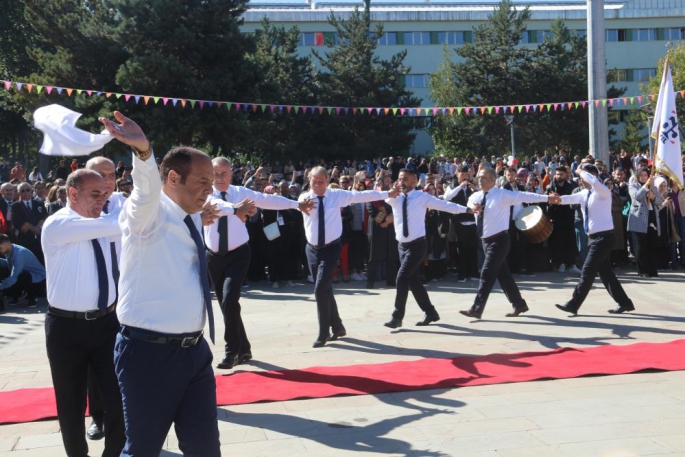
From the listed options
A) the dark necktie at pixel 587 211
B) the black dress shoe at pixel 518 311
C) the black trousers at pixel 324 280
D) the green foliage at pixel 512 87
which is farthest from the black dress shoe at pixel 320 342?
the green foliage at pixel 512 87

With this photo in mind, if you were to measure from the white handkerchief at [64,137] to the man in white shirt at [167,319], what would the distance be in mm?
210

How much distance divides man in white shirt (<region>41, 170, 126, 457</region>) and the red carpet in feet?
5.02

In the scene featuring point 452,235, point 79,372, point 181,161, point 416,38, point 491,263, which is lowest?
point 79,372

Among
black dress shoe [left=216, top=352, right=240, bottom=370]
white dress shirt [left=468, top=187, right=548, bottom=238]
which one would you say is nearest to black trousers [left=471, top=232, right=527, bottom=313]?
white dress shirt [left=468, top=187, right=548, bottom=238]

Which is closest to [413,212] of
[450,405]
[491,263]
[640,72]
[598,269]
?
[491,263]

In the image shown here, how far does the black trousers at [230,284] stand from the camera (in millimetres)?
7961

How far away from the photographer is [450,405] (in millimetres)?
6512

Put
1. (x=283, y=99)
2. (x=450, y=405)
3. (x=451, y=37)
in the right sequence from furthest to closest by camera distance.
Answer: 1. (x=451, y=37)
2. (x=283, y=99)
3. (x=450, y=405)

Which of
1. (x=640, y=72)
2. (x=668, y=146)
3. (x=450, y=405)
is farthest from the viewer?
(x=640, y=72)

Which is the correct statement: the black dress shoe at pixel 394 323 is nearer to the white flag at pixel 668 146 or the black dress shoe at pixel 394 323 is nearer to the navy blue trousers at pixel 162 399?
the white flag at pixel 668 146

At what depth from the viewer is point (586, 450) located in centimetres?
525

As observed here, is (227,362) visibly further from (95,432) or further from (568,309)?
(568,309)

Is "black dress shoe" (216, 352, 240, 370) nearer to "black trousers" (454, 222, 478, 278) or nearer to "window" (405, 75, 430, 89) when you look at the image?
"black trousers" (454, 222, 478, 278)

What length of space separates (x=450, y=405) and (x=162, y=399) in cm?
325
